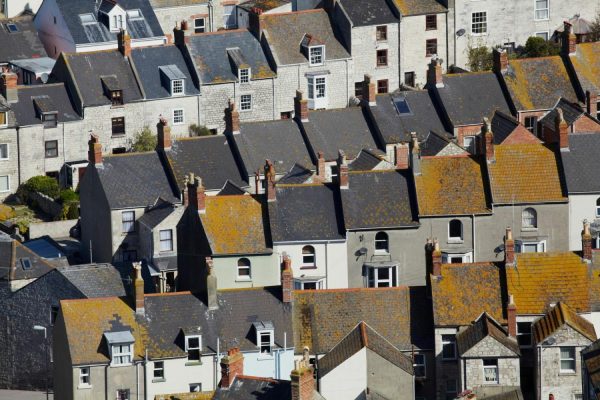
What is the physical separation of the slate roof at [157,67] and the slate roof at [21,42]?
30.7 ft

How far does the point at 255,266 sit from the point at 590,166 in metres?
16.3

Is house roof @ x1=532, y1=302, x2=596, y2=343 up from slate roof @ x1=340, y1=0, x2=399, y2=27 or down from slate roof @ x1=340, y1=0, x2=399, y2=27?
down

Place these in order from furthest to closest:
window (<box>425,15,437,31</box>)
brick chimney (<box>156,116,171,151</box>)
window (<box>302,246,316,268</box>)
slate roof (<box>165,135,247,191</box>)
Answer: window (<box>425,15,437,31</box>)
brick chimney (<box>156,116,171,151</box>)
slate roof (<box>165,135,247,191</box>)
window (<box>302,246,316,268</box>)

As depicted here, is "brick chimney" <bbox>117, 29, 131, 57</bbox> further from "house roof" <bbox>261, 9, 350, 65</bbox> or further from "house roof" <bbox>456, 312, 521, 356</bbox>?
"house roof" <bbox>456, 312, 521, 356</bbox>

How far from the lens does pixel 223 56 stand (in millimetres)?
140125

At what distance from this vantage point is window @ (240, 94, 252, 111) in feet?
459

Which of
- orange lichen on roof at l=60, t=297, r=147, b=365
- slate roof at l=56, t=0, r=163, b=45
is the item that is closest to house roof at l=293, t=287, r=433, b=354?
orange lichen on roof at l=60, t=297, r=147, b=365

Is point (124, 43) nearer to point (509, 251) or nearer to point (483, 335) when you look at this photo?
point (509, 251)

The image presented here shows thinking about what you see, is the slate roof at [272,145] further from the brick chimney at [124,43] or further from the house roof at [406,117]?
the brick chimney at [124,43]

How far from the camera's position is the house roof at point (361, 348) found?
10519 centimetres

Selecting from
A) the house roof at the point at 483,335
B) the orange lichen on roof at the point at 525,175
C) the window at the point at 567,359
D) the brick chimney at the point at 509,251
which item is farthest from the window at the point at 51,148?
the window at the point at 567,359

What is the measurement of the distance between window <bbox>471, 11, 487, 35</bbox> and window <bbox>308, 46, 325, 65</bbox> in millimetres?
9161

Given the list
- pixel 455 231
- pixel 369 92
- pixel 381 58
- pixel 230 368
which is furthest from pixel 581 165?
pixel 230 368

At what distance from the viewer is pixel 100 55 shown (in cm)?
13888
